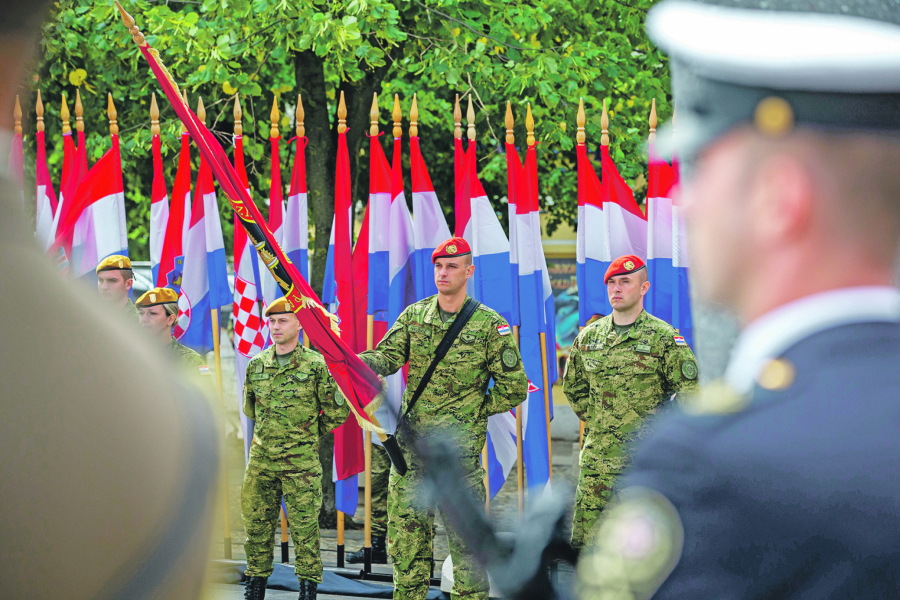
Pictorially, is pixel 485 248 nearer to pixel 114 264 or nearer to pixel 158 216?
pixel 158 216

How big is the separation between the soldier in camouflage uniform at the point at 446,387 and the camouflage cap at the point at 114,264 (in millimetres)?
1798

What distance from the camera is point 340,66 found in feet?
23.6

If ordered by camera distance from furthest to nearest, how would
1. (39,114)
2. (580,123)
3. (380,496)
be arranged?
(380,496) → (39,114) → (580,123)

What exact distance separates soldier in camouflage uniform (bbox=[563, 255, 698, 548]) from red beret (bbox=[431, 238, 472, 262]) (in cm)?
95

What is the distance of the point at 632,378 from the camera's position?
5723 mm

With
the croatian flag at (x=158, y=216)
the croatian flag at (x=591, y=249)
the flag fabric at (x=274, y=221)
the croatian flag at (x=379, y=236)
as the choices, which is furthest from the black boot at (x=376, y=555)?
the croatian flag at (x=158, y=216)

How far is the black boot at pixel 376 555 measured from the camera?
6996 millimetres

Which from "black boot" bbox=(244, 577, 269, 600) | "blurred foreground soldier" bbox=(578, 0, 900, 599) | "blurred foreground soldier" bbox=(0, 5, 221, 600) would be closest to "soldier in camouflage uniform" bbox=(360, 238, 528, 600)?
"black boot" bbox=(244, 577, 269, 600)

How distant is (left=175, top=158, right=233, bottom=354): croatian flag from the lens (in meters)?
6.61

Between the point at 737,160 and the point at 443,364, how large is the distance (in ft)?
16.7

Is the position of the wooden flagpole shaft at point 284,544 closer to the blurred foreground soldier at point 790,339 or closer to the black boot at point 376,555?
the black boot at point 376,555

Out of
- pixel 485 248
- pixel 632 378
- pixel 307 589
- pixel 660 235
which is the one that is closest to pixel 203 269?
pixel 485 248

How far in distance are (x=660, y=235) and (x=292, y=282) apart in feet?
8.81

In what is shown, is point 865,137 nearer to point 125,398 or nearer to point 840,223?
point 840,223
